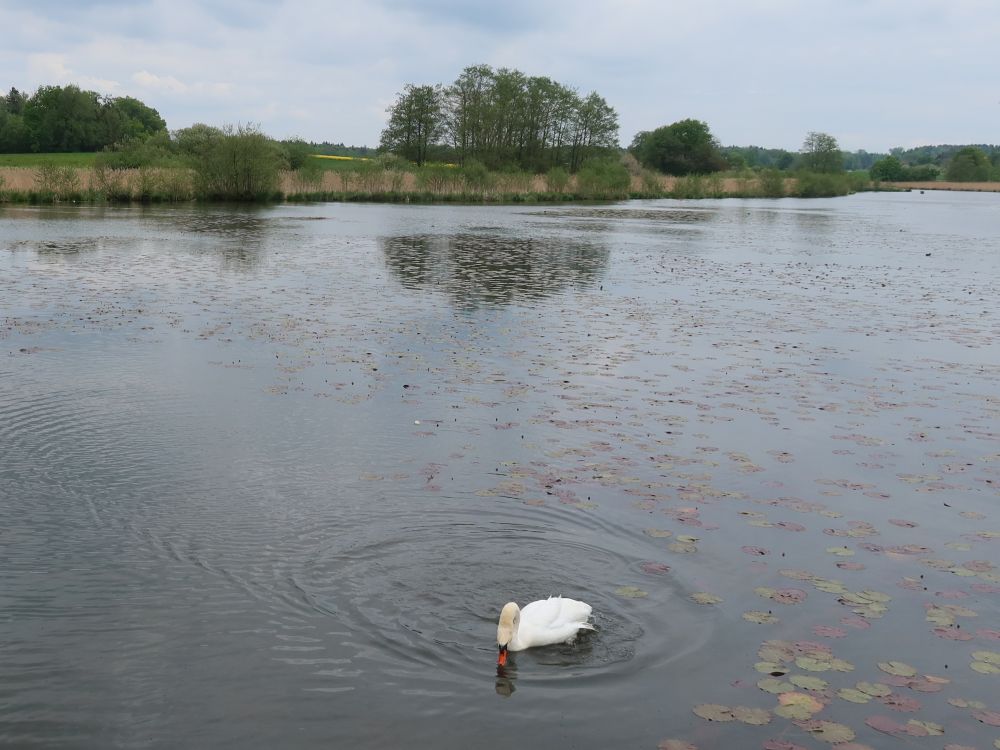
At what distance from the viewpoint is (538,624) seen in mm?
5277

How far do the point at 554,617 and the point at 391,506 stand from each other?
244 cm

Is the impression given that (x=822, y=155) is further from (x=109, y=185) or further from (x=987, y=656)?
(x=987, y=656)

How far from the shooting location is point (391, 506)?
7398mm

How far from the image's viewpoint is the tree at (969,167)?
163m

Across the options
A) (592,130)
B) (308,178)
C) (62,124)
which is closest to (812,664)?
(308,178)

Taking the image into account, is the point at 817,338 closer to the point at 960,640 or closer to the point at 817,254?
the point at 960,640

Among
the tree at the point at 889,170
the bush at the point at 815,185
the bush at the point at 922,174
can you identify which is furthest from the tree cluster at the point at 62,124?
the bush at the point at 922,174

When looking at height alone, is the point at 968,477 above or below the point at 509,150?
below

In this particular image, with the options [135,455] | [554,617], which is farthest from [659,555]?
[135,455]

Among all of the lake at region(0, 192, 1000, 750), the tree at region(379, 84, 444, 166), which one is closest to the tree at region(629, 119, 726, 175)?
the tree at region(379, 84, 444, 166)

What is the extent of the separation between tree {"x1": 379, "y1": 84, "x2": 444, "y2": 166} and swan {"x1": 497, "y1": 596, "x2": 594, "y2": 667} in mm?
93831

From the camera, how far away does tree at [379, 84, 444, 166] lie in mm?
96062

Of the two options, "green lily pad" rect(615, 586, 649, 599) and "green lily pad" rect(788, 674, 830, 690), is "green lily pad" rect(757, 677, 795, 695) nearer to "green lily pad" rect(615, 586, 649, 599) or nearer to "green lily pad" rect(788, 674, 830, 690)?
"green lily pad" rect(788, 674, 830, 690)

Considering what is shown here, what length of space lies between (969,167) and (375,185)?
142 metres
